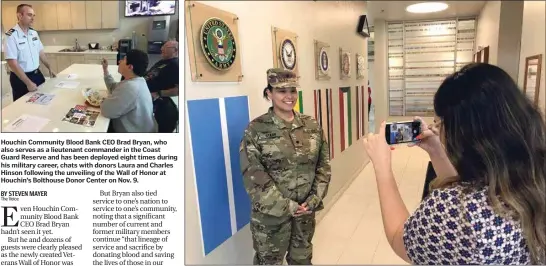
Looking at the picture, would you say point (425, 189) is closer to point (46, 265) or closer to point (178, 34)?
point (178, 34)

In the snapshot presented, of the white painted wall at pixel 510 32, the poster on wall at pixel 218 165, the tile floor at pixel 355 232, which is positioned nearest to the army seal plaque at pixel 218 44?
the poster on wall at pixel 218 165

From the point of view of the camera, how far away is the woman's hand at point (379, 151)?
1.76ft

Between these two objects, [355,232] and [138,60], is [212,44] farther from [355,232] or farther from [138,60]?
[355,232]

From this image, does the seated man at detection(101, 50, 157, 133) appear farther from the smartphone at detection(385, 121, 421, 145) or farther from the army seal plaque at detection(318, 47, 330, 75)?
the army seal plaque at detection(318, 47, 330, 75)

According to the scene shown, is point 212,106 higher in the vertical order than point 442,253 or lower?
higher

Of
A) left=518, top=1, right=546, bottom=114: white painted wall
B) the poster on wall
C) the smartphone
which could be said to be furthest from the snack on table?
left=518, top=1, right=546, bottom=114: white painted wall

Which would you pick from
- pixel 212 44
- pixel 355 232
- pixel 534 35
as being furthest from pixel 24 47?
pixel 534 35

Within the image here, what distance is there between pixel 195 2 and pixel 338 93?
A: 0.58 m

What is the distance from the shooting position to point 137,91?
53 centimetres

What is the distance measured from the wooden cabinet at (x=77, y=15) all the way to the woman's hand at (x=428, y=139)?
636 mm

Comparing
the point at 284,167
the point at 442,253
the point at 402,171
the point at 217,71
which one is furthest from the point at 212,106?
the point at 442,253

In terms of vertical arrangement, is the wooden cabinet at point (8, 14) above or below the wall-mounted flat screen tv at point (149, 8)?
below

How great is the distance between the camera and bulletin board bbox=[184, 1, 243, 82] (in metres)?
0.90

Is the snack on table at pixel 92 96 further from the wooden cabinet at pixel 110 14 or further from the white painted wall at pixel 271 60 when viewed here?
the white painted wall at pixel 271 60
